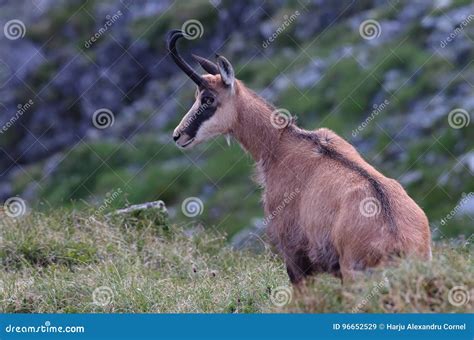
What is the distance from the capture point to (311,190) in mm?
13219

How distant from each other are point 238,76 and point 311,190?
2105 cm

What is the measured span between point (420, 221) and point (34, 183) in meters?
22.9

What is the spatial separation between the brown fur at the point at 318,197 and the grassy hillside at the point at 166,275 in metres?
0.39

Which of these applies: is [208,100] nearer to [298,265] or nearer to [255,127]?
[255,127]

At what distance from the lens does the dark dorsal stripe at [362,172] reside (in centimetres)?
1201

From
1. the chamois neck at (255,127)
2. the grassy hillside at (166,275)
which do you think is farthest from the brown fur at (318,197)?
the grassy hillside at (166,275)

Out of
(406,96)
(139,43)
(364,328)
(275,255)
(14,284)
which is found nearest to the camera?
(364,328)

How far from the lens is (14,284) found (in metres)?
14.7

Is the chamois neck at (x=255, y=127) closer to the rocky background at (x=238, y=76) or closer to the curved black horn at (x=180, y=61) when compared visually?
the curved black horn at (x=180, y=61)

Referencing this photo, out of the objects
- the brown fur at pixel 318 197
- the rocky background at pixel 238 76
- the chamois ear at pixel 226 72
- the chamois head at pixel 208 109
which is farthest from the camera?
the rocky background at pixel 238 76

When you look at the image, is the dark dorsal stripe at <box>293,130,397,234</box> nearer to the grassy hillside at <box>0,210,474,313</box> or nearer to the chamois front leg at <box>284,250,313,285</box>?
the grassy hillside at <box>0,210,474,313</box>

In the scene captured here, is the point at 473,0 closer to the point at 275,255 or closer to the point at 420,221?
the point at 275,255

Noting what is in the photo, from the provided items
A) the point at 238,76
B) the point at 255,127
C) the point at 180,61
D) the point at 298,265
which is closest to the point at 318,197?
the point at 298,265

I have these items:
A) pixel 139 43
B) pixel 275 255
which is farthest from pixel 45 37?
pixel 275 255
